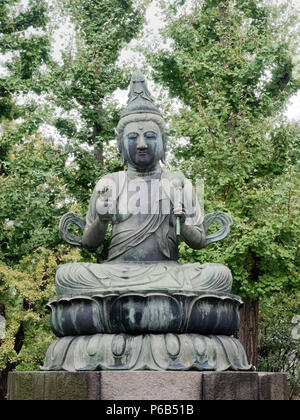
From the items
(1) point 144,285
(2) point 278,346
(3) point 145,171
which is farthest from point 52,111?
(2) point 278,346

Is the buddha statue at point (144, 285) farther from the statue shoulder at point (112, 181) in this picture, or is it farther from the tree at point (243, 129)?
the tree at point (243, 129)

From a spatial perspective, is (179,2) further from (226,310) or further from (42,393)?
(42,393)

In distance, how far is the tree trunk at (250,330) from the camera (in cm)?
1291

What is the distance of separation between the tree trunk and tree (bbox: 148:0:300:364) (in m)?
0.02

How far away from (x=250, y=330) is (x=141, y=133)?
7.11 m

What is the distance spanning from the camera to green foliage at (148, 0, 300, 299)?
488 inches

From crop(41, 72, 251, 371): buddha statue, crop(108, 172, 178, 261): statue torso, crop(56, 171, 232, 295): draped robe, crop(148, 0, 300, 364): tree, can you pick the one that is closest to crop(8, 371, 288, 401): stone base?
crop(41, 72, 251, 371): buddha statue

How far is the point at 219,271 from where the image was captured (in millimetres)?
6363

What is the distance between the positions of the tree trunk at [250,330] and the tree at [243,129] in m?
0.02

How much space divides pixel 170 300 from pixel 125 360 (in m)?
0.69

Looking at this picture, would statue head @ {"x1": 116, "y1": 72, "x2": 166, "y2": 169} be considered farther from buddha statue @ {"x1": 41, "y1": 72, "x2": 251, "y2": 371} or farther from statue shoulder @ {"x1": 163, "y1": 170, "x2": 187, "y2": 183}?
statue shoulder @ {"x1": 163, "y1": 170, "x2": 187, "y2": 183}

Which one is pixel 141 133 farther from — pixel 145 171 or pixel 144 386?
pixel 144 386

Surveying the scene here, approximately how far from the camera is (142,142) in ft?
23.6
